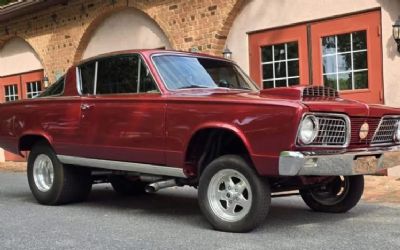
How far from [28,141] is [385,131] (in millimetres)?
4477

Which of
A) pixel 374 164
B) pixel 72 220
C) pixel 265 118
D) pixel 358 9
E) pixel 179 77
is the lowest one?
pixel 72 220

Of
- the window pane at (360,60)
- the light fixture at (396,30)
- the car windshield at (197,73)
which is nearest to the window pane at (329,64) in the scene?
the window pane at (360,60)

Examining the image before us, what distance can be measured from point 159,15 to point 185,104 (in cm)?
Answer: 733

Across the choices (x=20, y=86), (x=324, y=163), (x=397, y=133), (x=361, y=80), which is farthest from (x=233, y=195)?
(x=20, y=86)

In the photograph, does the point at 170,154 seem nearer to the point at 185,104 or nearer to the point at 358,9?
the point at 185,104

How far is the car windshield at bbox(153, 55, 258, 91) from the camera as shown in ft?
20.3

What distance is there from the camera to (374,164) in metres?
5.46

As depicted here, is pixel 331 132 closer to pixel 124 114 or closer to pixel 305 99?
pixel 305 99

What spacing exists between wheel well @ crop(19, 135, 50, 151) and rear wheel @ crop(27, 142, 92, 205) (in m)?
0.08

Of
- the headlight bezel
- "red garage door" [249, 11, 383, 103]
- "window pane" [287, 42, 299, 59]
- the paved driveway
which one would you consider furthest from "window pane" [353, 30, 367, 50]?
the headlight bezel

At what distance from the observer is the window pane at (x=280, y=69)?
10.7 m

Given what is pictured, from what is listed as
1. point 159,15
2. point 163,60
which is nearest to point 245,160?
point 163,60

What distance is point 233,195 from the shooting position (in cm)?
539

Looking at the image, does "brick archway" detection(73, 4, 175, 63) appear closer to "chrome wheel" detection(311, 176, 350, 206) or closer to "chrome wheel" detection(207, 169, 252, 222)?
"chrome wheel" detection(311, 176, 350, 206)
